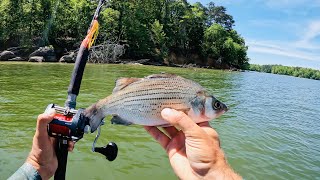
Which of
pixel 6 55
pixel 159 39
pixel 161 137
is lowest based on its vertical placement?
pixel 6 55

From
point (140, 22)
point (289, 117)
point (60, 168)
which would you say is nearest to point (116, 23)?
point (140, 22)

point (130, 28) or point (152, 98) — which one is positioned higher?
point (130, 28)

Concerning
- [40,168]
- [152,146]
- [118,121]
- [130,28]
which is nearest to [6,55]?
[130,28]

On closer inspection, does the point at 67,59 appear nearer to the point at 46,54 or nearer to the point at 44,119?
the point at 46,54

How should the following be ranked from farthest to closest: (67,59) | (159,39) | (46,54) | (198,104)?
1. (159,39)
2. (67,59)
3. (46,54)
4. (198,104)

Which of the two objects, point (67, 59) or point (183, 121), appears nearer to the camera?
point (183, 121)

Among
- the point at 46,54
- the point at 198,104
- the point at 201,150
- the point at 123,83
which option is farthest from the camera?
the point at 46,54

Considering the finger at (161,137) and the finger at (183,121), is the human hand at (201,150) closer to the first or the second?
the finger at (183,121)
